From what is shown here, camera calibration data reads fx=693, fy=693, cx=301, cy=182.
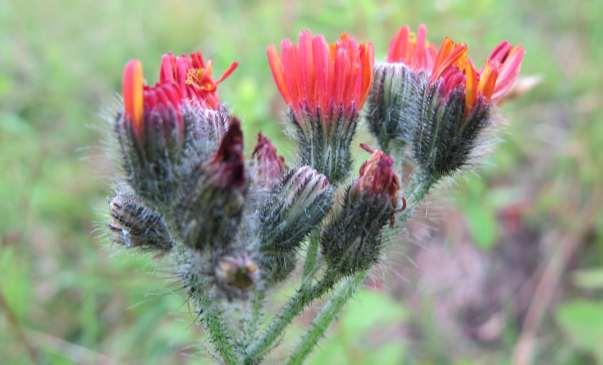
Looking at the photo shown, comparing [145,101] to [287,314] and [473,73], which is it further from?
[473,73]

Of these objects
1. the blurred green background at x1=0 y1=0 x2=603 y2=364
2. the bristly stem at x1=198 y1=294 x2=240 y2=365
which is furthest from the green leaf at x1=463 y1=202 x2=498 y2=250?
the bristly stem at x1=198 y1=294 x2=240 y2=365

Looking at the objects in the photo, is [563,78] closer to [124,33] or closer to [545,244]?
[545,244]

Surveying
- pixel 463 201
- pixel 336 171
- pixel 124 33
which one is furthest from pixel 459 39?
pixel 124 33

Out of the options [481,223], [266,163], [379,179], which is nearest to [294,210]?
[266,163]

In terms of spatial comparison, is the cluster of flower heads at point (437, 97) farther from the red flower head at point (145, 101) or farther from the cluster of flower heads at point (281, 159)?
the red flower head at point (145, 101)

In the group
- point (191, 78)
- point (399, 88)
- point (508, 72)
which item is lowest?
point (399, 88)

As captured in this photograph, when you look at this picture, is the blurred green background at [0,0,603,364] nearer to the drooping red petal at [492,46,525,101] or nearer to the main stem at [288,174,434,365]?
the main stem at [288,174,434,365]
